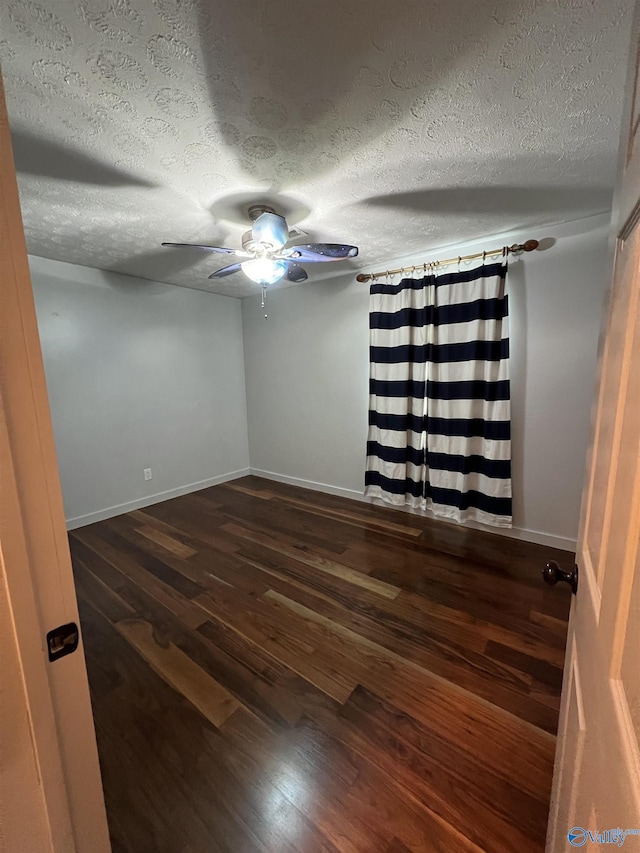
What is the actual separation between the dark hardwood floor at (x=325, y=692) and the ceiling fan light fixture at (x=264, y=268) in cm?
194

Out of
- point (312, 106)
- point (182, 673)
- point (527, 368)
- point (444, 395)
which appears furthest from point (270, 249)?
point (182, 673)

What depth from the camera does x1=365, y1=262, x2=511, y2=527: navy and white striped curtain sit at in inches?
97.9

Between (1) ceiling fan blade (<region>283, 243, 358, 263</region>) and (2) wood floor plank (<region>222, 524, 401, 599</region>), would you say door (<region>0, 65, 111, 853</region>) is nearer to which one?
(1) ceiling fan blade (<region>283, 243, 358, 263</region>)

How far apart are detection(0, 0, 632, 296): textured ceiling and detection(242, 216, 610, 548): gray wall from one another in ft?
1.25

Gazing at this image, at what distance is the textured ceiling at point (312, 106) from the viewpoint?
3.02 ft

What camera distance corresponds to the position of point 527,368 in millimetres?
2441

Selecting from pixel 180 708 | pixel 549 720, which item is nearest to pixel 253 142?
pixel 180 708

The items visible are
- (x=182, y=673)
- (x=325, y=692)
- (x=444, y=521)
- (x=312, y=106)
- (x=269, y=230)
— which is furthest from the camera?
(x=444, y=521)

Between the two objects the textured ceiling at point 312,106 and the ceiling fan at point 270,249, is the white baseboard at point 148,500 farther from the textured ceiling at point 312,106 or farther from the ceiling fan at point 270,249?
the ceiling fan at point 270,249

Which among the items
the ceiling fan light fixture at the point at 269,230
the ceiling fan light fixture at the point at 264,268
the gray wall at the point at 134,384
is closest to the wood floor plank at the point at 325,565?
the gray wall at the point at 134,384

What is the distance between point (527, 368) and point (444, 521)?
4.69ft

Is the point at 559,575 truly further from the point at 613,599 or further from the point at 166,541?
the point at 166,541

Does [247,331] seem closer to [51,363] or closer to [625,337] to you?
[51,363]

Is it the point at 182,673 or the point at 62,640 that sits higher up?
the point at 62,640
